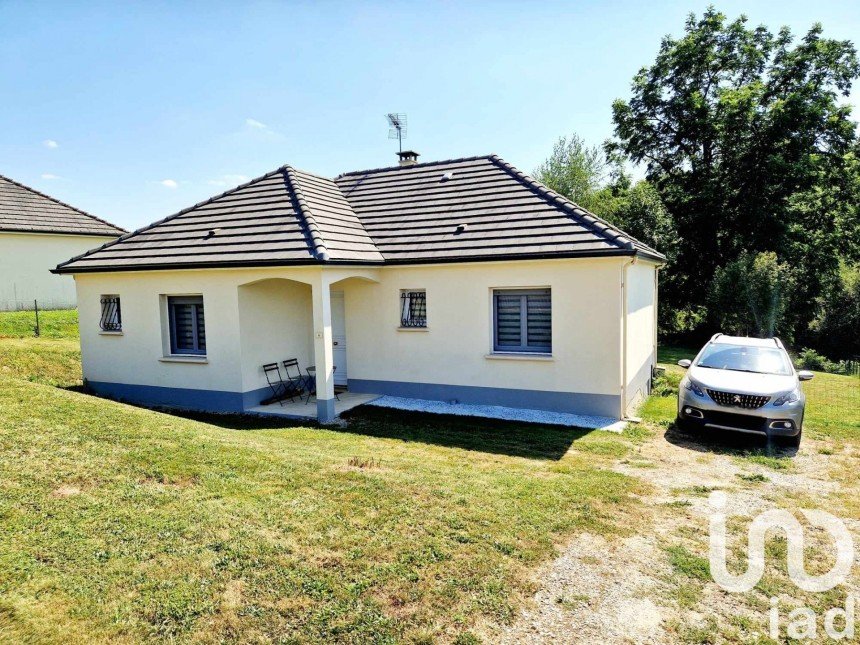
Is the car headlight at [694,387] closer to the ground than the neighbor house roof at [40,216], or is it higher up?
closer to the ground

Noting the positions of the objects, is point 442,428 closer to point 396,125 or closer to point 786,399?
point 786,399

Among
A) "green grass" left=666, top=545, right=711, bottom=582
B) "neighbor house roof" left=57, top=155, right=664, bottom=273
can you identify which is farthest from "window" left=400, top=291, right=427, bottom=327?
"green grass" left=666, top=545, right=711, bottom=582

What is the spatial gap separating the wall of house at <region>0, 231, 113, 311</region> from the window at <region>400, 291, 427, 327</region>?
18.2 m

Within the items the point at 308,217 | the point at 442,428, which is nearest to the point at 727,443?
the point at 442,428

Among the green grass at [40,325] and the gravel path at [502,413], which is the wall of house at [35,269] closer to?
the green grass at [40,325]

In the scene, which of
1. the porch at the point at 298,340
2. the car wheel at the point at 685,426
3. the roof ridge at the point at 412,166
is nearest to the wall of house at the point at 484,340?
the porch at the point at 298,340

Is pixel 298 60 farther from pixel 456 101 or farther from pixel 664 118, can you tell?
pixel 664 118

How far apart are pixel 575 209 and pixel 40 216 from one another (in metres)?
23.9

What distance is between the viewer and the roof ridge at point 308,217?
11242 mm

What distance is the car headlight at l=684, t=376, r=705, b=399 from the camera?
33.0 ft

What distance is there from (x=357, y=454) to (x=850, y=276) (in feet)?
101

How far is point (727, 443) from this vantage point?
9984mm

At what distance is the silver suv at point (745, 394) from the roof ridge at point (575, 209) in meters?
3.04

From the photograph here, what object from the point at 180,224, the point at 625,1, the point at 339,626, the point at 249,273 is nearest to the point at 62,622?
the point at 339,626
